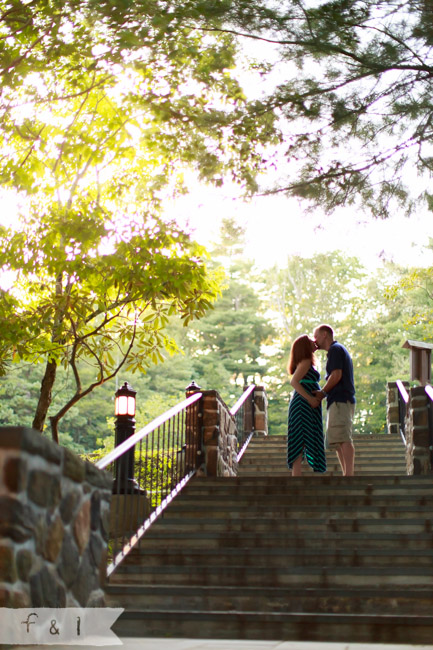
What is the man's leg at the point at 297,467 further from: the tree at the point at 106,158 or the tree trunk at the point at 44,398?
the tree trunk at the point at 44,398

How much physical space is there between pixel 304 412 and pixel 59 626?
447cm

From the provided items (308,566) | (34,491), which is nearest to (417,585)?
(308,566)

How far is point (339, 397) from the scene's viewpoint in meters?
7.66

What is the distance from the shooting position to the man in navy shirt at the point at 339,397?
7.54 m

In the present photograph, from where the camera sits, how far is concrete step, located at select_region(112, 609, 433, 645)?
412 centimetres

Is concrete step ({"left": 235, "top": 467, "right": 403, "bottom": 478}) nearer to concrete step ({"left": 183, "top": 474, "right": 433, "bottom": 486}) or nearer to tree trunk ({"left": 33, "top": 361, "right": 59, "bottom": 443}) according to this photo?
concrete step ({"left": 183, "top": 474, "right": 433, "bottom": 486})

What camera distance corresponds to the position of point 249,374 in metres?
35.7

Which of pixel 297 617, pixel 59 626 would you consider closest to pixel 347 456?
pixel 297 617

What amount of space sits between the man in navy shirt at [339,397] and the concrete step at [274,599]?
2661 mm

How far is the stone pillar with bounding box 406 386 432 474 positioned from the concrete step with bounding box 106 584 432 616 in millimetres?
3710

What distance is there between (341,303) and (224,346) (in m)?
7.38

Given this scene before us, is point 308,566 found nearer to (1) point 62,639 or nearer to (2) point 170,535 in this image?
(2) point 170,535

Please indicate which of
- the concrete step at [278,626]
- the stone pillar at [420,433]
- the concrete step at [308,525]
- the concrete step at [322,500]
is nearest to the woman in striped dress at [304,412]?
the concrete step at [322,500]

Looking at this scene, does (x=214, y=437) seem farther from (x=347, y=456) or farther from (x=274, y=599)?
(x=274, y=599)
